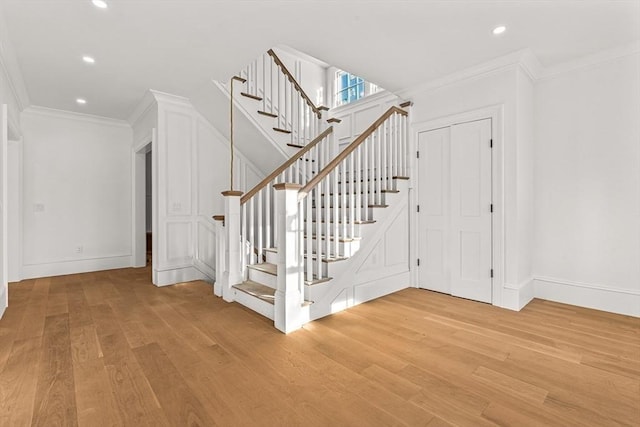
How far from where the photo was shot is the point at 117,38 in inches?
112

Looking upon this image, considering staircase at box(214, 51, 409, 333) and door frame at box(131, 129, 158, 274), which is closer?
staircase at box(214, 51, 409, 333)

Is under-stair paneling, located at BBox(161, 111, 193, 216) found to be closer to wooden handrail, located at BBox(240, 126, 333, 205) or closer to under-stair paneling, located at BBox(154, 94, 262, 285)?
under-stair paneling, located at BBox(154, 94, 262, 285)

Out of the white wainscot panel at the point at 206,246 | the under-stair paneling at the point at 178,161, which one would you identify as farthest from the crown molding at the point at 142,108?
the white wainscot panel at the point at 206,246

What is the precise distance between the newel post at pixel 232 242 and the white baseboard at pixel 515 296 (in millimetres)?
2919

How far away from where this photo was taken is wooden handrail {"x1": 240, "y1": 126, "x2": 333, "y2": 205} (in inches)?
138

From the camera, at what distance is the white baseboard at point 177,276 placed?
13.9 feet

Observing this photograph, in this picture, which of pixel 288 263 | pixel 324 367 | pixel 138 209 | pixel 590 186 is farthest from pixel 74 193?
pixel 590 186

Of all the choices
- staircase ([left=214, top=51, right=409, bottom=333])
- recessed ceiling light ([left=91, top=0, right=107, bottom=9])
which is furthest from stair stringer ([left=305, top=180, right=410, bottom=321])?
recessed ceiling light ([left=91, top=0, right=107, bottom=9])

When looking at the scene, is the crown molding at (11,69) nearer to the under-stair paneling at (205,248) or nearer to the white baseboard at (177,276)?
the under-stair paneling at (205,248)

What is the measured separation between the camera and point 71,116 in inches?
198

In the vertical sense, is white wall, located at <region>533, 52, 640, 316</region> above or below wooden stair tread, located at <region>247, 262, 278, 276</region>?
above

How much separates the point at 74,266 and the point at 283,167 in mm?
4164

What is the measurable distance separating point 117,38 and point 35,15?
568mm

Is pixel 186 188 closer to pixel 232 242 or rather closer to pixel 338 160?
pixel 232 242
